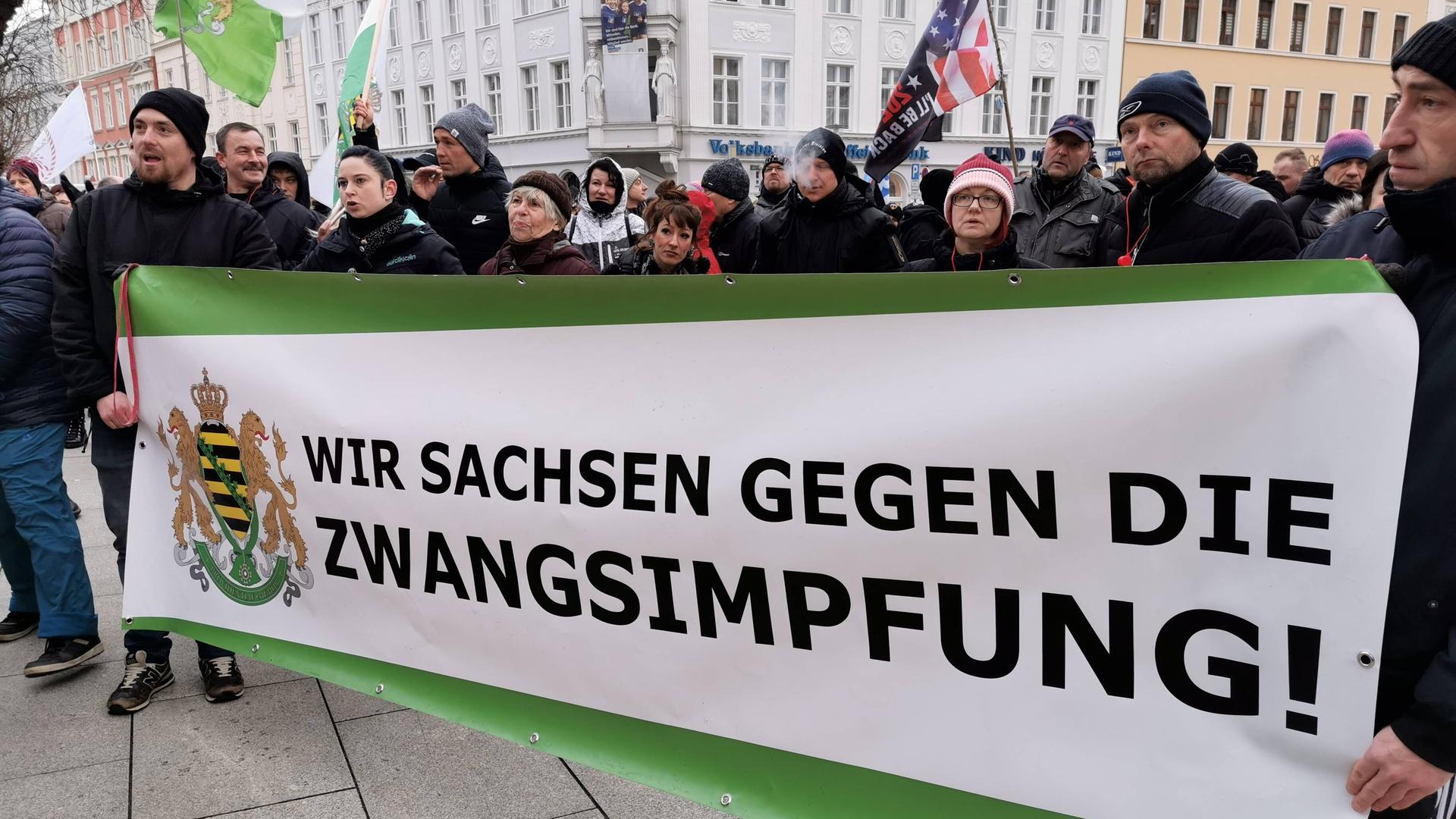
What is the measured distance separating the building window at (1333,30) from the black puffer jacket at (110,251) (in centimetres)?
4457

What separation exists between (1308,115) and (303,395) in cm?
4411

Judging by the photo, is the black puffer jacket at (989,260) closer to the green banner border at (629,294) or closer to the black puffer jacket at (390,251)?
the green banner border at (629,294)

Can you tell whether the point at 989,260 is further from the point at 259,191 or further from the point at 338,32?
the point at 338,32

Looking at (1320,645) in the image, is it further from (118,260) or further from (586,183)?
(586,183)

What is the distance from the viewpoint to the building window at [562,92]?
31.4 metres

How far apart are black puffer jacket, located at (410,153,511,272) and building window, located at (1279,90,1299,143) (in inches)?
1610

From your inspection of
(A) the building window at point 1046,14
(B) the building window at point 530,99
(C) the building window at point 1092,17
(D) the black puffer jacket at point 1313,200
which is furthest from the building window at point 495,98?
(D) the black puffer jacket at point 1313,200

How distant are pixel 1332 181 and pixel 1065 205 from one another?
8.89ft

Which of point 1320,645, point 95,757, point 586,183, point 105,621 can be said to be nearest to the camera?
point 1320,645

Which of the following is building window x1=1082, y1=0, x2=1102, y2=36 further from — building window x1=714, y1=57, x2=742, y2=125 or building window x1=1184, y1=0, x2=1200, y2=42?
building window x1=714, y1=57, x2=742, y2=125

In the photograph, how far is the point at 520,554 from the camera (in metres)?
2.26

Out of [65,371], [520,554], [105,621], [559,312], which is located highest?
[559,312]

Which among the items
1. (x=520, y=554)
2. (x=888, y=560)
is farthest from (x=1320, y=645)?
(x=520, y=554)

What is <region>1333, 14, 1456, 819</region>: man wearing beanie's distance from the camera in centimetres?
148
